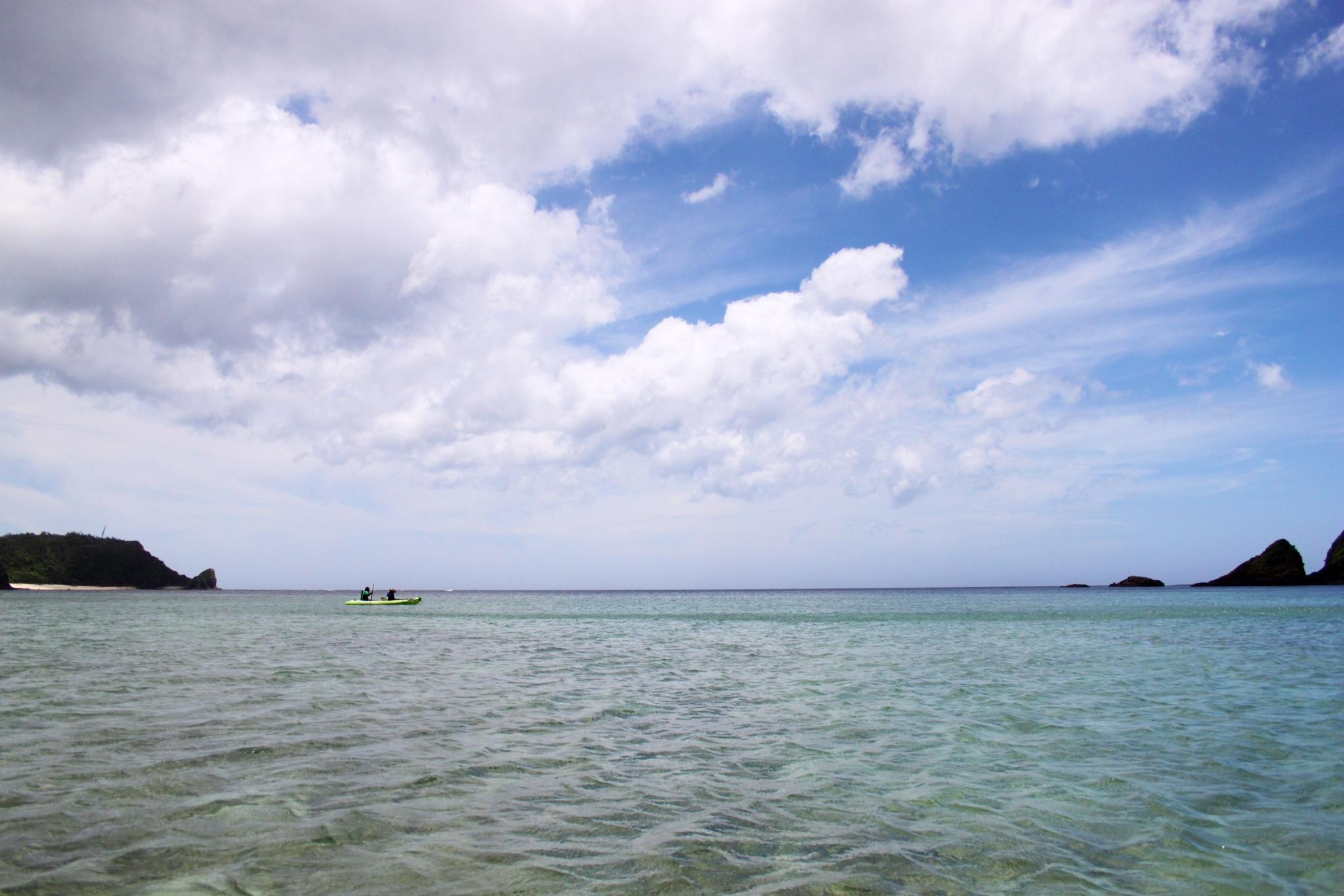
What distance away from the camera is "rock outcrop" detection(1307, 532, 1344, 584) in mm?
185375

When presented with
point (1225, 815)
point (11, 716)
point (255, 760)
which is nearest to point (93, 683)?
point (11, 716)

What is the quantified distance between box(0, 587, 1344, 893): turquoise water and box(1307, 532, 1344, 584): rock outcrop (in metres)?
212

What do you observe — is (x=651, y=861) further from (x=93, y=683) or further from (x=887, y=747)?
(x=93, y=683)

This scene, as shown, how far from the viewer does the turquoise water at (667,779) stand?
28.0 feet

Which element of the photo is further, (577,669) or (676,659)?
(676,659)

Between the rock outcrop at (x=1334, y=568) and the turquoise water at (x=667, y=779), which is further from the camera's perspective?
the rock outcrop at (x=1334, y=568)

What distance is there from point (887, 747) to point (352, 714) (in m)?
12.6

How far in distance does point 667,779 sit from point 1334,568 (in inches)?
9518

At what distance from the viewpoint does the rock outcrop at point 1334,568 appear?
185 meters

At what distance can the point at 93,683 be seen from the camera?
23109 mm

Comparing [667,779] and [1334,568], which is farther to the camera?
[1334,568]

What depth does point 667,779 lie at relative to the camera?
12.5 m

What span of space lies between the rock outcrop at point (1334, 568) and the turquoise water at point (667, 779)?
212 m

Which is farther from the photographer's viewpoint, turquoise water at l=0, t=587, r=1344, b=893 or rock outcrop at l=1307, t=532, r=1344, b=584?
rock outcrop at l=1307, t=532, r=1344, b=584
